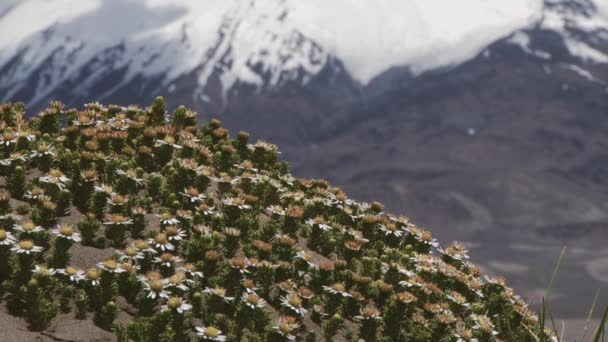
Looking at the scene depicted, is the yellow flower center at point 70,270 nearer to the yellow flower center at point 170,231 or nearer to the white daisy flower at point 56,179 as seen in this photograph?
the yellow flower center at point 170,231

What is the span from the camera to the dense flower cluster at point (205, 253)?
6.08m

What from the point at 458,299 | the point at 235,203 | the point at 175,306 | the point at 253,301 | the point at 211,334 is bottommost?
the point at 458,299

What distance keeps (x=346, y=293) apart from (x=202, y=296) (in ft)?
4.64

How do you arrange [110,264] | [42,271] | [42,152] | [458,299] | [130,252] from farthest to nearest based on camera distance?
[42,152] → [458,299] → [130,252] → [110,264] → [42,271]

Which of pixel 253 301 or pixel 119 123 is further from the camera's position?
pixel 119 123

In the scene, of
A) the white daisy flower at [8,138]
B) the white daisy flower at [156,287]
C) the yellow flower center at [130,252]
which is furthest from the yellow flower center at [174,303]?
the white daisy flower at [8,138]

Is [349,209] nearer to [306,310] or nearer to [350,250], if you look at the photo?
[350,250]

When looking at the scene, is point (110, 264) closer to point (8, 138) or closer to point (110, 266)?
point (110, 266)

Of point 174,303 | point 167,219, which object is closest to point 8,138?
point 167,219

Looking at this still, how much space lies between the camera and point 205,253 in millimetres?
6734

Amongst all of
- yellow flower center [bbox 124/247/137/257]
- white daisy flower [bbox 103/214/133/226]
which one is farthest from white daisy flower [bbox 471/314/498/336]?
white daisy flower [bbox 103/214/133/226]

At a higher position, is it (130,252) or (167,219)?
(130,252)

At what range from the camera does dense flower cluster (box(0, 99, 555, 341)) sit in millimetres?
6082

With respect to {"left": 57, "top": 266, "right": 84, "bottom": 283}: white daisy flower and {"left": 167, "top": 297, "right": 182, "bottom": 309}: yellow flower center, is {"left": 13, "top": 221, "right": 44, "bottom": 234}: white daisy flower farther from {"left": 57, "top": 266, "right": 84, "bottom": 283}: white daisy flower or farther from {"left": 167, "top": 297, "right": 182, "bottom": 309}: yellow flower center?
{"left": 167, "top": 297, "right": 182, "bottom": 309}: yellow flower center
